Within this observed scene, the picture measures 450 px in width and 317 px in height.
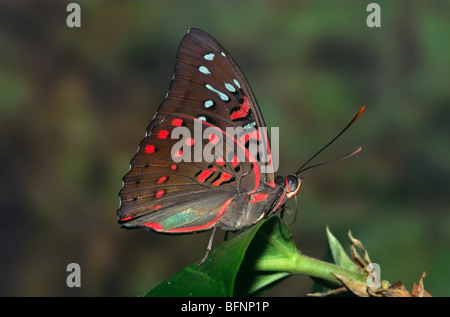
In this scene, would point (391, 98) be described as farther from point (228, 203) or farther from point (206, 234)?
point (228, 203)

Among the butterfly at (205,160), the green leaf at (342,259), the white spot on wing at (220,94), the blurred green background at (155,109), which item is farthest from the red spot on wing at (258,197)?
the blurred green background at (155,109)

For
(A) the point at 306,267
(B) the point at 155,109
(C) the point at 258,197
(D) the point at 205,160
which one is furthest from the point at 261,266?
(B) the point at 155,109

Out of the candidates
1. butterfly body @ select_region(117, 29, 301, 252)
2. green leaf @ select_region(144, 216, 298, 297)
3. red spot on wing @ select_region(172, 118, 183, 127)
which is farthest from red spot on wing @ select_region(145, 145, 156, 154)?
green leaf @ select_region(144, 216, 298, 297)

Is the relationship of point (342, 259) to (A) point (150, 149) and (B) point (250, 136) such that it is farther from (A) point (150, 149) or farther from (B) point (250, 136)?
(A) point (150, 149)

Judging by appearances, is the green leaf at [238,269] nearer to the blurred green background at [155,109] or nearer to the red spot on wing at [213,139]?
the red spot on wing at [213,139]

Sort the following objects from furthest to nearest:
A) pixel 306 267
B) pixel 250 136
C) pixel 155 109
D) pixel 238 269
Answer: pixel 155 109
pixel 250 136
pixel 306 267
pixel 238 269

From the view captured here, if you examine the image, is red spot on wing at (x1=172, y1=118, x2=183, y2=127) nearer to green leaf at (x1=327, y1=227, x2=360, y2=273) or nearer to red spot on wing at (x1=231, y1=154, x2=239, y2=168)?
red spot on wing at (x1=231, y1=154, x2=239, y2=168)

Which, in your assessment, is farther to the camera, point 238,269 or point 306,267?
point 306,267
